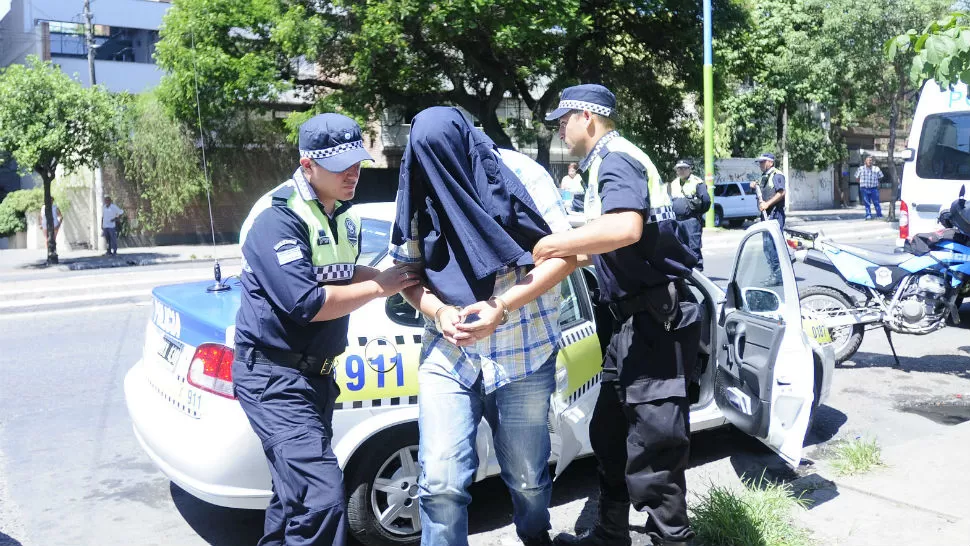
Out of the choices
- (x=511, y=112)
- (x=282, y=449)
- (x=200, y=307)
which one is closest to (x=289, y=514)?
(x=282, y=449)

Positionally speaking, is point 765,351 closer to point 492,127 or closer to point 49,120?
point 492,127

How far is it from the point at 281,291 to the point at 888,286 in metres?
6.13

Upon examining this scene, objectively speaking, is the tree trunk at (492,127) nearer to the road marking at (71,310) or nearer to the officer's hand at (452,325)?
the road marking at (71,310)

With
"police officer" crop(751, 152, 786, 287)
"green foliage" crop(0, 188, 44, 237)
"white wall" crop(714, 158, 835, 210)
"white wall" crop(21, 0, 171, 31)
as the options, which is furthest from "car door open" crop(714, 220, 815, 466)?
"white wall" crop(21, 0, 171, 31)

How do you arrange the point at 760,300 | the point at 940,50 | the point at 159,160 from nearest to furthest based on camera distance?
the point at 760,300, the point at 940,50, the point at 159,160

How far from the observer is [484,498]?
4.69m

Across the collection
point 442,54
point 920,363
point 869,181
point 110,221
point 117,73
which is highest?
point 117,73

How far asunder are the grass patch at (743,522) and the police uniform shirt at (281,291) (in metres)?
1.90

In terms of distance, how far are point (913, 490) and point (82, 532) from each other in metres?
4.13

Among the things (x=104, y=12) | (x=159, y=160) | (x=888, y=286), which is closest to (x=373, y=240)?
(x=888, y=286)

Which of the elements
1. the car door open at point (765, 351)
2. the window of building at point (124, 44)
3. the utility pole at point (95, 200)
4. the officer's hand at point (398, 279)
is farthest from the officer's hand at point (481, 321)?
the window of building at point (124, 44)

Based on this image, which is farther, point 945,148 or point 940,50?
point 945,148

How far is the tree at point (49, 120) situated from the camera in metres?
20.6

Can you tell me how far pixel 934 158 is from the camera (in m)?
Result: 10.1
